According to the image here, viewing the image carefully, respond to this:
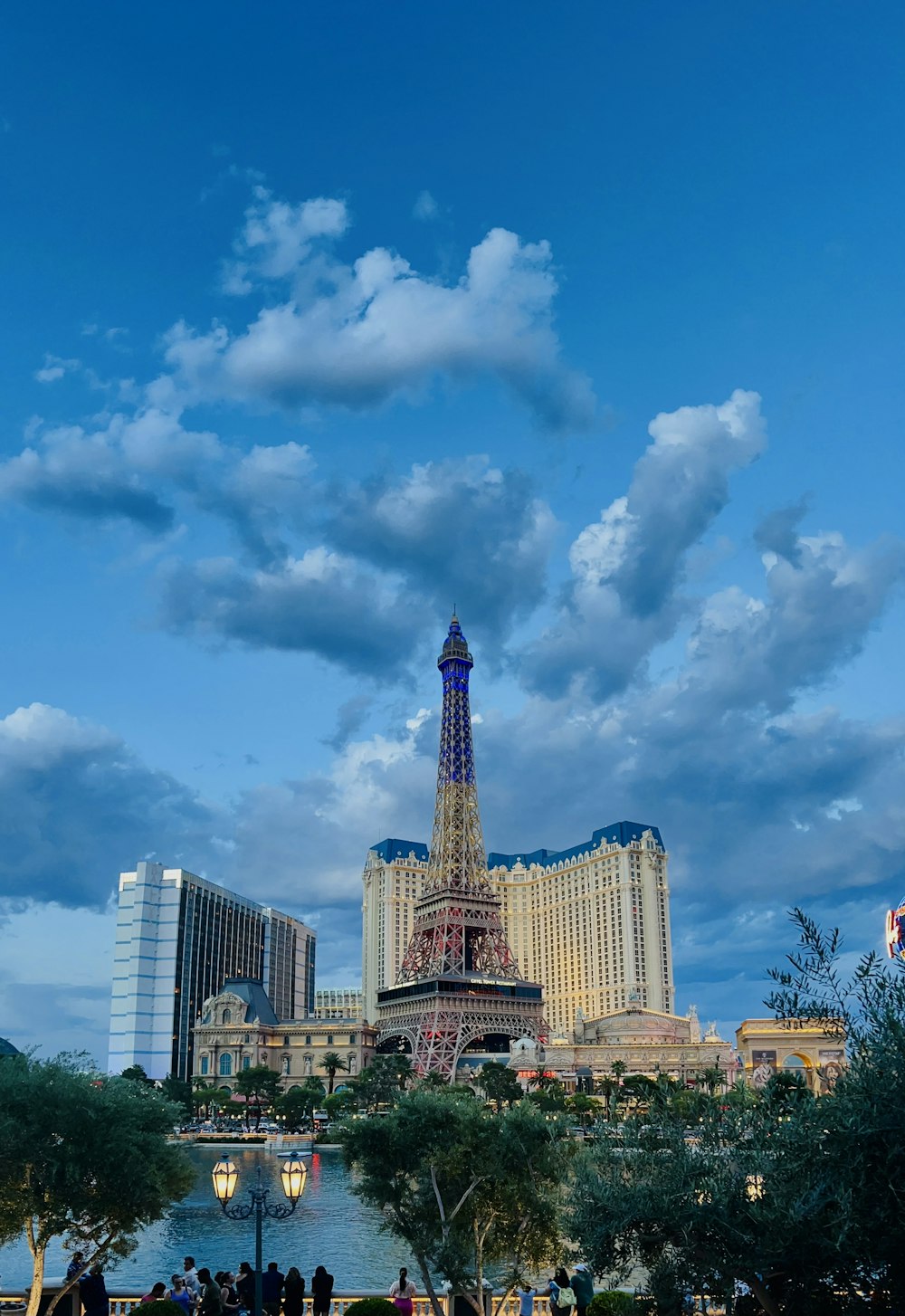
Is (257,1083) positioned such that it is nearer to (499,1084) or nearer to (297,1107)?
(297,1107)

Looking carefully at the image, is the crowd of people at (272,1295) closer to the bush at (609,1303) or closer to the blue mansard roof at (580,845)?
the bush at (609,1303)

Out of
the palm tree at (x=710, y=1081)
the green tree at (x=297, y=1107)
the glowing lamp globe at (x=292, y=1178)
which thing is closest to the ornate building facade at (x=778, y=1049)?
the palm tree at (x=710, y=1081)

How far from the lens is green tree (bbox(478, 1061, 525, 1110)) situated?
3514 inches

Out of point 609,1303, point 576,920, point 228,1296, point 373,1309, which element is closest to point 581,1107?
point 228,1296

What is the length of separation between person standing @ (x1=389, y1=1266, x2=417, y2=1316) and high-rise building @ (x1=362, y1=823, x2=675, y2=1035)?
461 ft

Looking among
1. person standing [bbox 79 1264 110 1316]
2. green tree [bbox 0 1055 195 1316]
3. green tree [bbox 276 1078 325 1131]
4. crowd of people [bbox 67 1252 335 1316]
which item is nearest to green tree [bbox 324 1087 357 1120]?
green tree [bbox 276 1078 325 1131]

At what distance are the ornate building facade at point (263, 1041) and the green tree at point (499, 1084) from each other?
194 feet

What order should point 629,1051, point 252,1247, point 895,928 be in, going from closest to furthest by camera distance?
point 252,1247 → point 895,928 → point 629,1051

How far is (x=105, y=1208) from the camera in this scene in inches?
914

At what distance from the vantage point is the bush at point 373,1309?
760 inches

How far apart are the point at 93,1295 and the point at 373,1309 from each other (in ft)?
19.1

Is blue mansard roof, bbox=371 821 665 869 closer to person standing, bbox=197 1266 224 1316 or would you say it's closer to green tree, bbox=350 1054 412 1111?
green tree, bbox=350 1054 412 1111

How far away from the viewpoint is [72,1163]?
2277cm

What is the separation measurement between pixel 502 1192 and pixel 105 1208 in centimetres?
846
